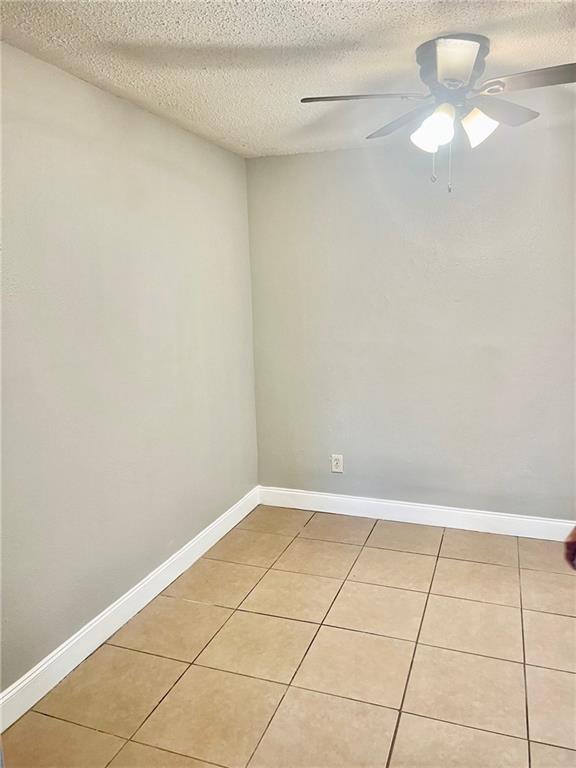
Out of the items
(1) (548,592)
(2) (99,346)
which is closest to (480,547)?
(1) (548,592)

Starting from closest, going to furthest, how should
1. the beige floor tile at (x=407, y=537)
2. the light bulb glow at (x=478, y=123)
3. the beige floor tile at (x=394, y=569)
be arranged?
the light bulb glow at (x=478, y=123) < the beige floor tile at (x=394, y=569) < the beige floor tile at (x=407, y=537)

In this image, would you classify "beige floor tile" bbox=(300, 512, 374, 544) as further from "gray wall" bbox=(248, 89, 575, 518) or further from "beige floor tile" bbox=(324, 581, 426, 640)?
"beige floor tile" bbox=(324, 581, 426, 640)

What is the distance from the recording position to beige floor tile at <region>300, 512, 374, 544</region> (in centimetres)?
320

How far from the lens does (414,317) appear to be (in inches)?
126

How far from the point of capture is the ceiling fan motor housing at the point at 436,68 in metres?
1.85

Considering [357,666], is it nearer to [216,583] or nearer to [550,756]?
[550,756]

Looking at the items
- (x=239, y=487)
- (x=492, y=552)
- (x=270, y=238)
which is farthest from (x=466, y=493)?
(x=270, y=238)

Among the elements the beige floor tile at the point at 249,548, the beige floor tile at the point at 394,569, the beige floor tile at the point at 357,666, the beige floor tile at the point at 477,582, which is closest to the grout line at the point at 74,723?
the beige floor tile at the point at 357,666

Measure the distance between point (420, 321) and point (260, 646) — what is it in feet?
6.18

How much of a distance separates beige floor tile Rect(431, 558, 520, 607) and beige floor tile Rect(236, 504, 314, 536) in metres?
0.88

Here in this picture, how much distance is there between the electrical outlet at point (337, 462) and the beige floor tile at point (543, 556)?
107cm

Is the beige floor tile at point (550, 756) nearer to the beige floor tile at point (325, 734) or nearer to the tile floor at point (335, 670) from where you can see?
the tile floor at point (335, 670)

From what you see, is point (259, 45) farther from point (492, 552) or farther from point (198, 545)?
point (492, 552)

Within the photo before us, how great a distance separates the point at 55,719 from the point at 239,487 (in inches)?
67.0
